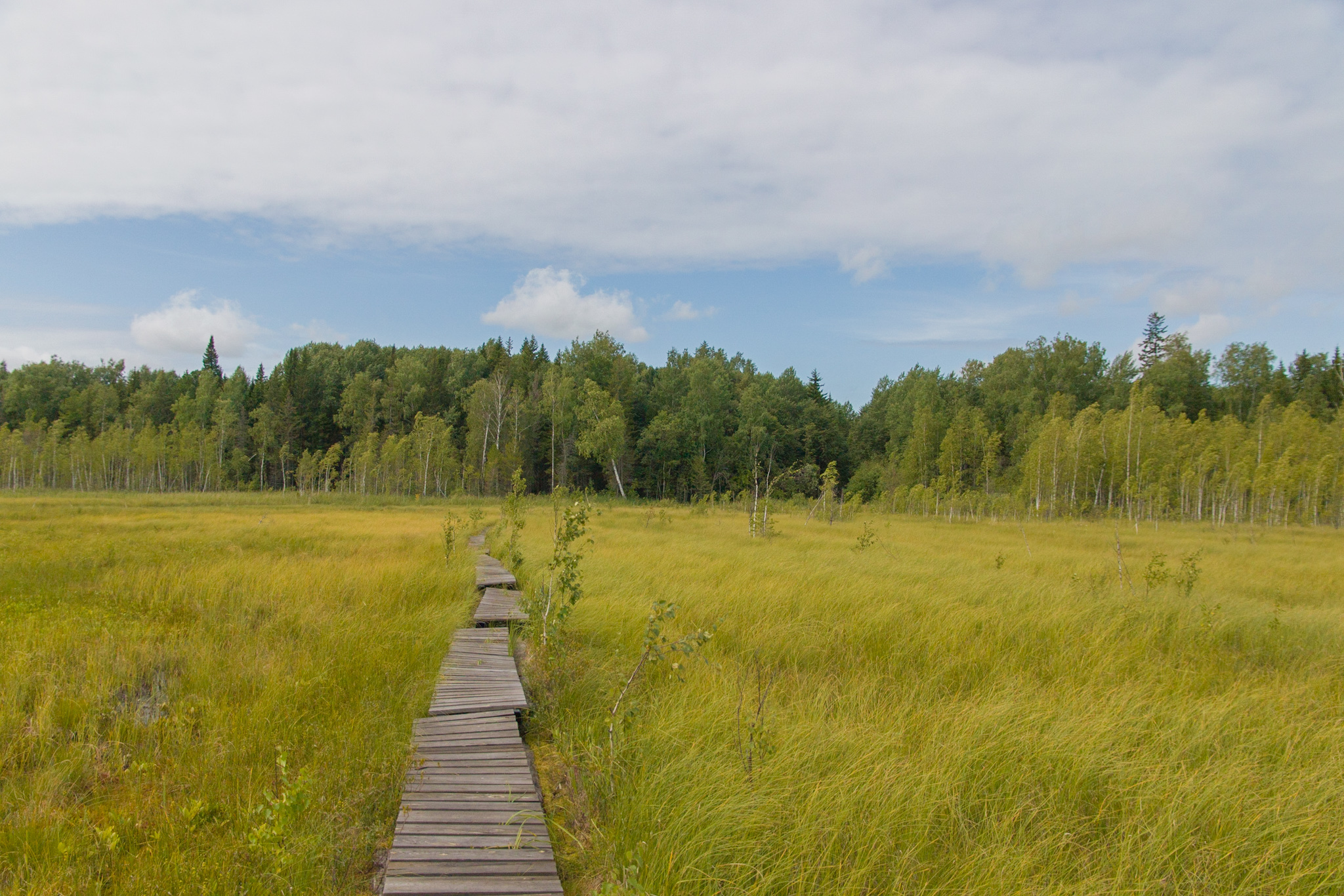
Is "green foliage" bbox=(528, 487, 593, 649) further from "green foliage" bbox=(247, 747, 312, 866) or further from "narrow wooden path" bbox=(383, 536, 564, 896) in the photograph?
"green foliage" bbox=(247, 747, 312, 866)

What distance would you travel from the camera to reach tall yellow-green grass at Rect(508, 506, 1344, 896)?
313 centimetres

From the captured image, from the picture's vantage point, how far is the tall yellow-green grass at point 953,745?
10.3 ft

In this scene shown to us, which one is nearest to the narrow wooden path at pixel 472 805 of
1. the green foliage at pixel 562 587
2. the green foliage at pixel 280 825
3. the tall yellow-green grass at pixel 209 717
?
the tall yellow-green grass at pixel 209 717

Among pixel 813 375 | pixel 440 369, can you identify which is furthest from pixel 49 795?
pixel 813 375

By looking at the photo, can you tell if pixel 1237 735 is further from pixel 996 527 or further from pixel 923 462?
pixel 923 462

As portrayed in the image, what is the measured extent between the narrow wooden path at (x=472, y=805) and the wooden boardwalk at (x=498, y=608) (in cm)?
201

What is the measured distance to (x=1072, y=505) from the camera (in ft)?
131

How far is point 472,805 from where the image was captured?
3652mm

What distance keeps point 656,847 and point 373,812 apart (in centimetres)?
187

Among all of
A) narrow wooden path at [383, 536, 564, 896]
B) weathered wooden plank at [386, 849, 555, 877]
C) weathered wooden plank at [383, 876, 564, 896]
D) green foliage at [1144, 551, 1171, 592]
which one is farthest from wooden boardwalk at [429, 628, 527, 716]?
green foliage at [1144, 551, 1171, 592]

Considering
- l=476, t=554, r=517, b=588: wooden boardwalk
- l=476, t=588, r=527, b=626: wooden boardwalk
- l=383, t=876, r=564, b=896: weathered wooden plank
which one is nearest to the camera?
l=383, t=876, r=564, b=896: weathered wooden plank

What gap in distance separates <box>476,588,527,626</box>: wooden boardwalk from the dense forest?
3042 cm

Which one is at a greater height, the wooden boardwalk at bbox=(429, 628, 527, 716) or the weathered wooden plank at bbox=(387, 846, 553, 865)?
the weathered wooden plank at bbox=(387, 846, 553, 865)

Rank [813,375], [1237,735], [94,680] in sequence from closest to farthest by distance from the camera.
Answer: [1237,735] → [94,680] → [813,375]
